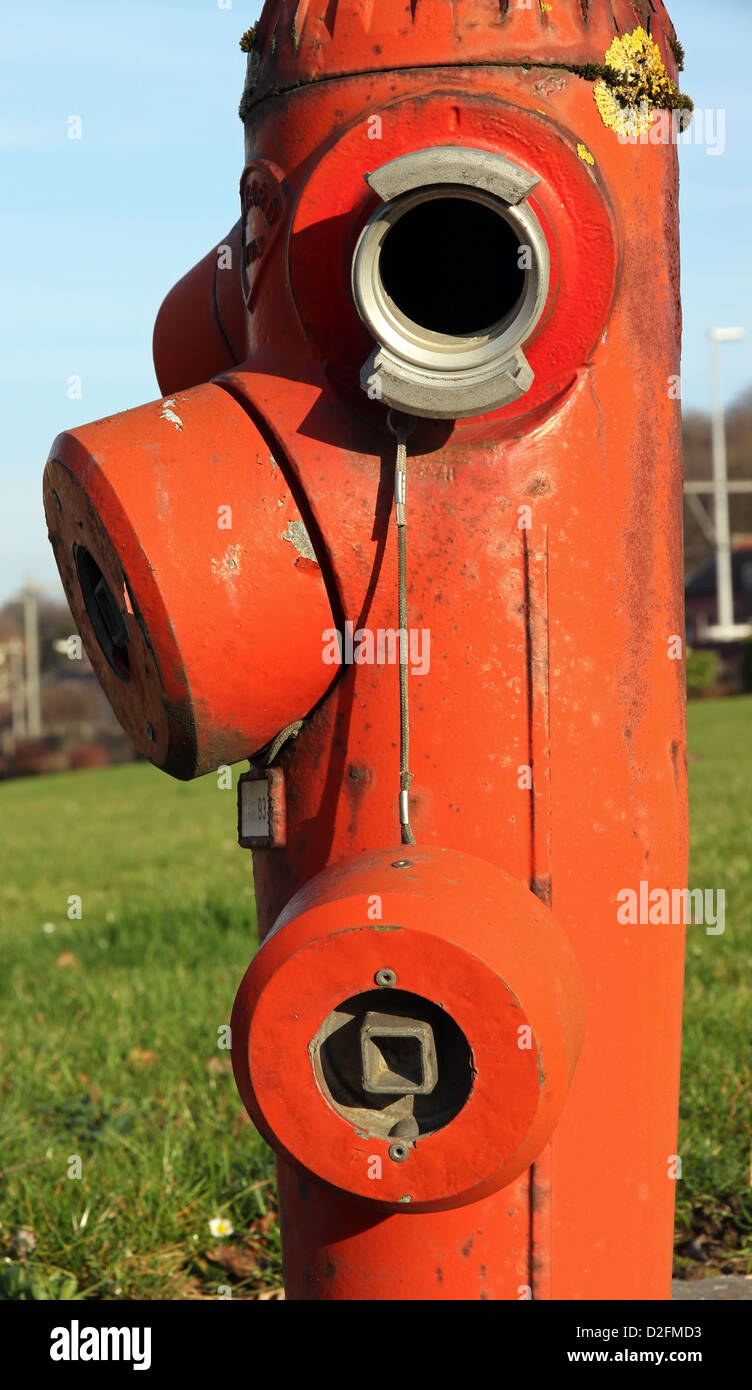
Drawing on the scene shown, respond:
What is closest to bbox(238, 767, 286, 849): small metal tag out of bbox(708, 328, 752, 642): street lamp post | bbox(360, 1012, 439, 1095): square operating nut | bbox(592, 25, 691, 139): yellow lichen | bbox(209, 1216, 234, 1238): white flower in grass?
bbox(360, 1012, 439, 1095): square operating nut

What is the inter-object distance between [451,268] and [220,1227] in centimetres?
205

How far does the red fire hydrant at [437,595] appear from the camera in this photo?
180 cm

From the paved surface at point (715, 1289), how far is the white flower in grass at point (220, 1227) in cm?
94

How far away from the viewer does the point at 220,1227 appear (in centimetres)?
298

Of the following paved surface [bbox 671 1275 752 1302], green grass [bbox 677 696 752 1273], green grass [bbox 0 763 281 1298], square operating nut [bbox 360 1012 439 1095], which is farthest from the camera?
green grass [bbox 677 696 752 1273]

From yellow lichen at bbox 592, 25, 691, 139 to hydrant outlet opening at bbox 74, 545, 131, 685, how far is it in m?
1.00

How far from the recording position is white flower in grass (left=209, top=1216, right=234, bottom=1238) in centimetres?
298

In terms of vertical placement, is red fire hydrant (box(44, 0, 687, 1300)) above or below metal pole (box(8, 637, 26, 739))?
below

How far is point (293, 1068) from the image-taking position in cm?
179

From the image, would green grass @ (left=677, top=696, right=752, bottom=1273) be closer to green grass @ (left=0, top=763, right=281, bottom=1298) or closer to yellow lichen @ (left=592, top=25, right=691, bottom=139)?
green grass @ (left=0, top=763, right=281, bottom=1298)

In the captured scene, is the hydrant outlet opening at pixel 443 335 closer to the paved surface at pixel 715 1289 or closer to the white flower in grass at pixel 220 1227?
the paved surface at pixel 715 1289

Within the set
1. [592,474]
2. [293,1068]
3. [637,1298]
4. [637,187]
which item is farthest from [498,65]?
[637,1298]

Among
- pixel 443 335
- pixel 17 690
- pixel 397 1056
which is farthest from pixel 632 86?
pixel 17 690

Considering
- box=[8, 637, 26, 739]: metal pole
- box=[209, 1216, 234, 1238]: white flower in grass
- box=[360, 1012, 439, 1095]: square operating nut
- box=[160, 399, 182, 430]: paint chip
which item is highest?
box=[8, 637, 26, 739]: metal pole
